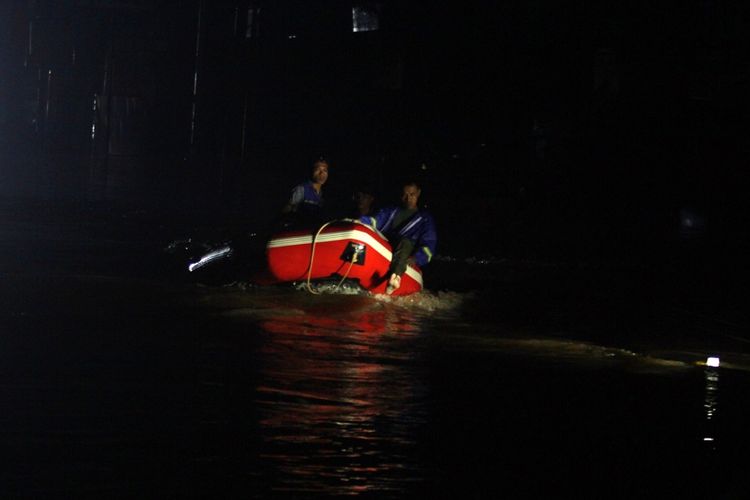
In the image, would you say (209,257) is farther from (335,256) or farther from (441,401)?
(441,401)

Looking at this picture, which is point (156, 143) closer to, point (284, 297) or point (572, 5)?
point (572, 5)

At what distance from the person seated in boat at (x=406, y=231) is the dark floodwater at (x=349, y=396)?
0.41 m

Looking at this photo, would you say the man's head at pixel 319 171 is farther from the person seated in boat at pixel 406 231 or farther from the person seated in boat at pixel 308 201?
the person seated in boat at pixel 406 231

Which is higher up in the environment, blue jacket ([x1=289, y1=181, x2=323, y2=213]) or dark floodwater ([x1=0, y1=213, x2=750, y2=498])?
blue jacket ([x1=289, y1=181, x2=323, y2=213])

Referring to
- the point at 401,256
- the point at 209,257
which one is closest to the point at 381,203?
the point at 209,257

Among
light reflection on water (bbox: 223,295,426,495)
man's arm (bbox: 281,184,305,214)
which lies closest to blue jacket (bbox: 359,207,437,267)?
man's arm (bbox: 281,184,305,214)

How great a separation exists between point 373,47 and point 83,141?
15.6m

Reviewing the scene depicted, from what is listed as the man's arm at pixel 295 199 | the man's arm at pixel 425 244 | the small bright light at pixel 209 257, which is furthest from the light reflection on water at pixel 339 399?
A: the small bright light at pixel 209 257

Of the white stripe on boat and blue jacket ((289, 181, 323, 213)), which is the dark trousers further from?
blue jacket ((289, 181, 323, 213))

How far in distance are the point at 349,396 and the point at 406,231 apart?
20.1 ft

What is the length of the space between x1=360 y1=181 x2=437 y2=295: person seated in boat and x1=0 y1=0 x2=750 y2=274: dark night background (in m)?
8.75

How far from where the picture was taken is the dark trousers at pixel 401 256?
15.0 meters

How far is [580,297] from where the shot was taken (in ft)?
59.0

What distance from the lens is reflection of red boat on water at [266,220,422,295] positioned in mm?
14758
